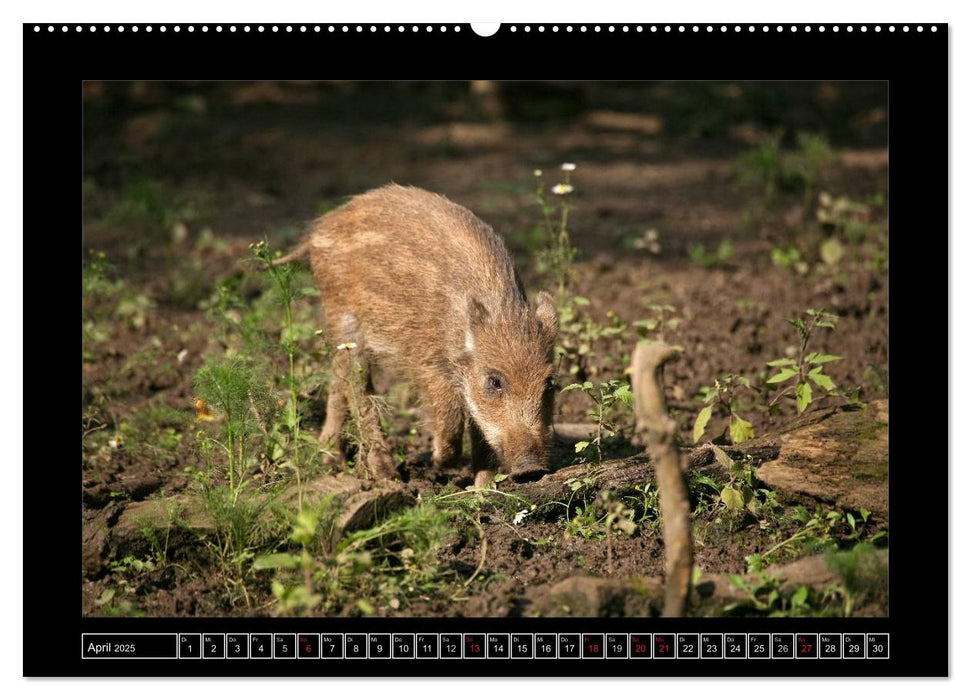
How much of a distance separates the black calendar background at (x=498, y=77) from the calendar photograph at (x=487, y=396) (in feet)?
1.85

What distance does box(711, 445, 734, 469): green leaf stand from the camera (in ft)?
16.8

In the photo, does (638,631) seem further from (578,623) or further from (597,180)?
(597,180)

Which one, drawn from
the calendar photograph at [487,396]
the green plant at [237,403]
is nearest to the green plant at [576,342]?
the calendar photograph at [487,396]

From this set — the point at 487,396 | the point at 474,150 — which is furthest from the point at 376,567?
the point at 474,150

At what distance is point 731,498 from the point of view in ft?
16.3

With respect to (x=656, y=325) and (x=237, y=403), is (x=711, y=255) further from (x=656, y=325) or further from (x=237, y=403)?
(x=237, y=403)

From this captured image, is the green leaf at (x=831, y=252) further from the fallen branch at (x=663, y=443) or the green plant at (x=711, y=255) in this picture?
the fallen branch at (x=663, y=443)

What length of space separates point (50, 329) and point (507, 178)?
7.35 meters

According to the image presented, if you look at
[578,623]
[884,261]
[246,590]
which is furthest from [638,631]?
[884,261]

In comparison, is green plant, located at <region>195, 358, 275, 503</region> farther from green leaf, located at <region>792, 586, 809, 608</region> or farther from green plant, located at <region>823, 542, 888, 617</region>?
A: green plant, located at <region>823, 542, 888, 617</region>

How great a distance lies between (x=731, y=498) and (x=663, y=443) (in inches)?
65.7

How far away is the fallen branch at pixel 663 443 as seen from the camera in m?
3.38

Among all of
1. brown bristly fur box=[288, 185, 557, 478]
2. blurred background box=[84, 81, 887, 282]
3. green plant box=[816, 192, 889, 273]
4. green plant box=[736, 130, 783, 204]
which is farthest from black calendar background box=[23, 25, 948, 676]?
green plant box=[736, 130, 783, 204]

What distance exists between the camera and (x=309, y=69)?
4066mm
